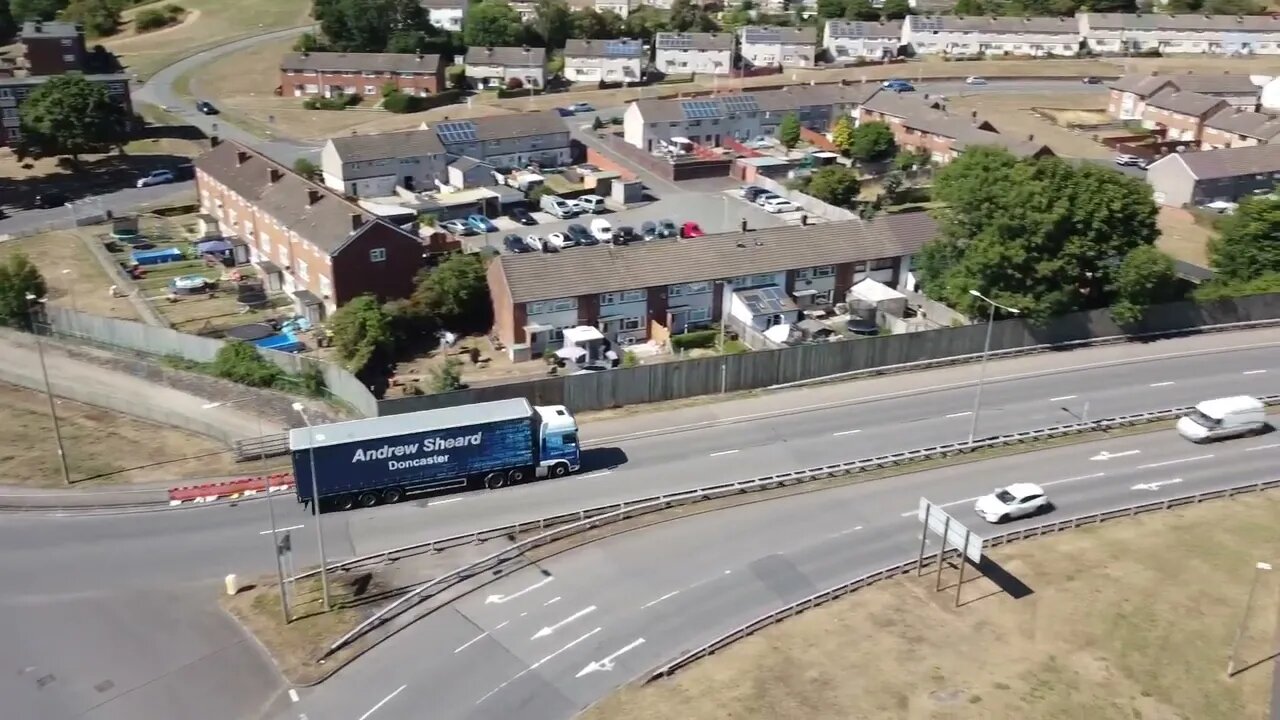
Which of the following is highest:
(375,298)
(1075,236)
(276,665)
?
(1075,236)

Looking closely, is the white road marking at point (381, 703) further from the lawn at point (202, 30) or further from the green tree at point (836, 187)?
the lawn at point (202, 30)

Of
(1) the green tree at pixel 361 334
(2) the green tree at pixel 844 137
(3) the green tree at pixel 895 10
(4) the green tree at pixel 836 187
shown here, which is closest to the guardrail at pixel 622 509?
(1) the green tree at pixel 361 334

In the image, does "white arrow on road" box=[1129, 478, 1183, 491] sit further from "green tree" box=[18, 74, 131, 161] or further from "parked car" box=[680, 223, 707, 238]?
"green tree" box=[18, 74, 131, 161]

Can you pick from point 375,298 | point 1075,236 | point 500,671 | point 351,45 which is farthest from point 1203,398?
point 351,45

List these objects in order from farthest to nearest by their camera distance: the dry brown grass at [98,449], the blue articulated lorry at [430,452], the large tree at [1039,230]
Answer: the large tree at [1039,230]
the dry brown grass at [98,449]
the blue articulated lorry at [430,452]

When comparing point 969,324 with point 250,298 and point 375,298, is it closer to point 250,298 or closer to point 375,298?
point 375,298

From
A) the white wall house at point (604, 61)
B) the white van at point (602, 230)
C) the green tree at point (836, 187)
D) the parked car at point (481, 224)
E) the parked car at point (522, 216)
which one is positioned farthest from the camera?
the white wall house at point (604, 61)

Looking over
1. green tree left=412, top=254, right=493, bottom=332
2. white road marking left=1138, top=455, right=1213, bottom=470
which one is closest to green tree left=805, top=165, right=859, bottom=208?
green tree left=412, top=254, right=493, bottom=332
